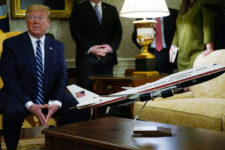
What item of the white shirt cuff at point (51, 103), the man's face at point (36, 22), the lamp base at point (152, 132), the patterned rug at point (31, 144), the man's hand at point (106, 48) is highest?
the man's face at point (36, 22)

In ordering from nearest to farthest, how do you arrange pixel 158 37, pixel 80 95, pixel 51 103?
pixel 80 95 < pixel 51 103 < pixel 158 37

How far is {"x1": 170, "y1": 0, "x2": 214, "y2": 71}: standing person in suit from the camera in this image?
345 centimetres

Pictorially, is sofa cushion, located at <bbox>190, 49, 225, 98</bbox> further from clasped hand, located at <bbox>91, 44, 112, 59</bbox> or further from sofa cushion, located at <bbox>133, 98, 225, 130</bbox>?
clasped hand, located at <bbox>91, 44, 112, 59</bbox>

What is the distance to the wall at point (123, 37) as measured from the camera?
439 cm

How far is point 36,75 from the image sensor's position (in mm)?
2561

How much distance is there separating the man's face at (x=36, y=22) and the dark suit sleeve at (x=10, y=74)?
209 millimetres

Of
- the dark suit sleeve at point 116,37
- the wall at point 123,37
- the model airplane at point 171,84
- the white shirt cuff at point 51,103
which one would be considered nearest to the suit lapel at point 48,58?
the white shirt cuff at point 51,103

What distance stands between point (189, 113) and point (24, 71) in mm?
1209

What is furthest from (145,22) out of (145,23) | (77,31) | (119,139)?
(119,139)

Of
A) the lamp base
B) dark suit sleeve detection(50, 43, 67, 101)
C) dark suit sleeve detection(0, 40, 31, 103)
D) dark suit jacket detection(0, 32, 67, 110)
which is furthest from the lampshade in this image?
the lamp base

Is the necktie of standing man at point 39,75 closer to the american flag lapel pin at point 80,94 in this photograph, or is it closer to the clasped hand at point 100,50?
the american flag lapel pin at point 80,94

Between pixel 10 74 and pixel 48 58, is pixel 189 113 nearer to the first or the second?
pixel 48 58

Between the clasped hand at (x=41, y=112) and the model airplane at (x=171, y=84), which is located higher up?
the model airplane at (x=171, y=84)

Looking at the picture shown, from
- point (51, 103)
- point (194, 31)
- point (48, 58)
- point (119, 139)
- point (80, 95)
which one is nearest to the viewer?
point (119, 139)
